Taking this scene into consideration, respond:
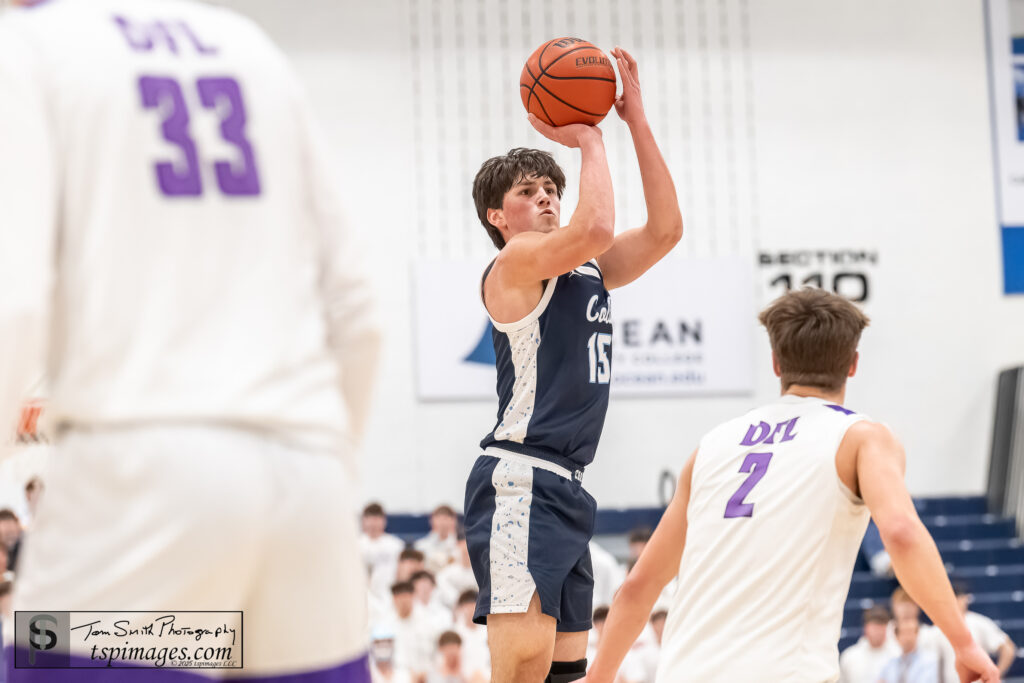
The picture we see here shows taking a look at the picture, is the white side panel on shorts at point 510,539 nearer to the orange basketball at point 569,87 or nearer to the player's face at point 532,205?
the player's face at point 532,205

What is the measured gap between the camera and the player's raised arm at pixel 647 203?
4.04 meters

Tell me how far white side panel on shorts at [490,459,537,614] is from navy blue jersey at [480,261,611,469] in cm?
10

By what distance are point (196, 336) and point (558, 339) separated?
2117 mm

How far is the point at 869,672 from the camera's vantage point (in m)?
9.94

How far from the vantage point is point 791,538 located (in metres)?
3.13

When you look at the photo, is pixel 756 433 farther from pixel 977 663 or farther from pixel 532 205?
pixel 532 205

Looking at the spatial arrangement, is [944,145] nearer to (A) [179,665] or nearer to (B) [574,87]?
(B) [574,87]

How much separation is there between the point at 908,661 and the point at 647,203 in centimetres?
692

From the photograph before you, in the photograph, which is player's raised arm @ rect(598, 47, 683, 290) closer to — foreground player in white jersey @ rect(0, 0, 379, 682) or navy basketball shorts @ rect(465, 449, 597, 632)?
navy basketball shorts @ rect(465, 449, 597, 632)

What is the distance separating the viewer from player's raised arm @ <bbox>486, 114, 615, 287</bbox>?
11.8ft

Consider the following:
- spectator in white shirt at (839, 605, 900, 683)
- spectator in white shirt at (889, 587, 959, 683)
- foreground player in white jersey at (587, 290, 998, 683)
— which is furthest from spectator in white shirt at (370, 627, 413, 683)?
foreground player in white jersey at (587, 290, 998, 683)

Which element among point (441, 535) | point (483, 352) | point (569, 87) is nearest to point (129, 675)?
point (569, 87)

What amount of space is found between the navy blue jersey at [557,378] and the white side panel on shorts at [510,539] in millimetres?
96

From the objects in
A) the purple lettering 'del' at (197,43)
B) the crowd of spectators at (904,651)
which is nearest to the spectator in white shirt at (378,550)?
the crowd of spectators at (904,651)
